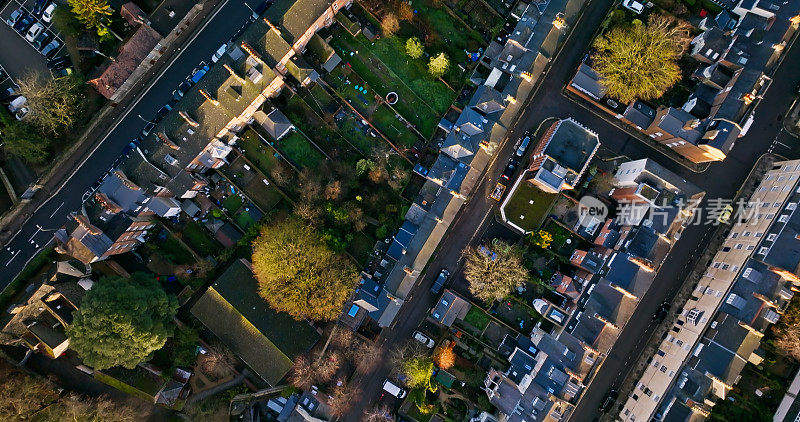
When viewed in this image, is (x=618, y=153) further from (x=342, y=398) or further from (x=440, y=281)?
(x=342, y=398)

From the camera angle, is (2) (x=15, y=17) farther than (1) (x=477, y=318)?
No

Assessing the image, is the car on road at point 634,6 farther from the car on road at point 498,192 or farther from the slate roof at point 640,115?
the car on road at point 498,192

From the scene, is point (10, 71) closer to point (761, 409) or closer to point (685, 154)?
point (685, 154)

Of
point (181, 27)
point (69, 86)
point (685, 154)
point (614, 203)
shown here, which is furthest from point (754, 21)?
point (69, 86)

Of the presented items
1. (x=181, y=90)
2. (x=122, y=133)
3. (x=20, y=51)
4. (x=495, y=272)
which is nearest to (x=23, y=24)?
(x=20, y=51)

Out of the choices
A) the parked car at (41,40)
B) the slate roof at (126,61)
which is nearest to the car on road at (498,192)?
the slate roof at (126,61)
